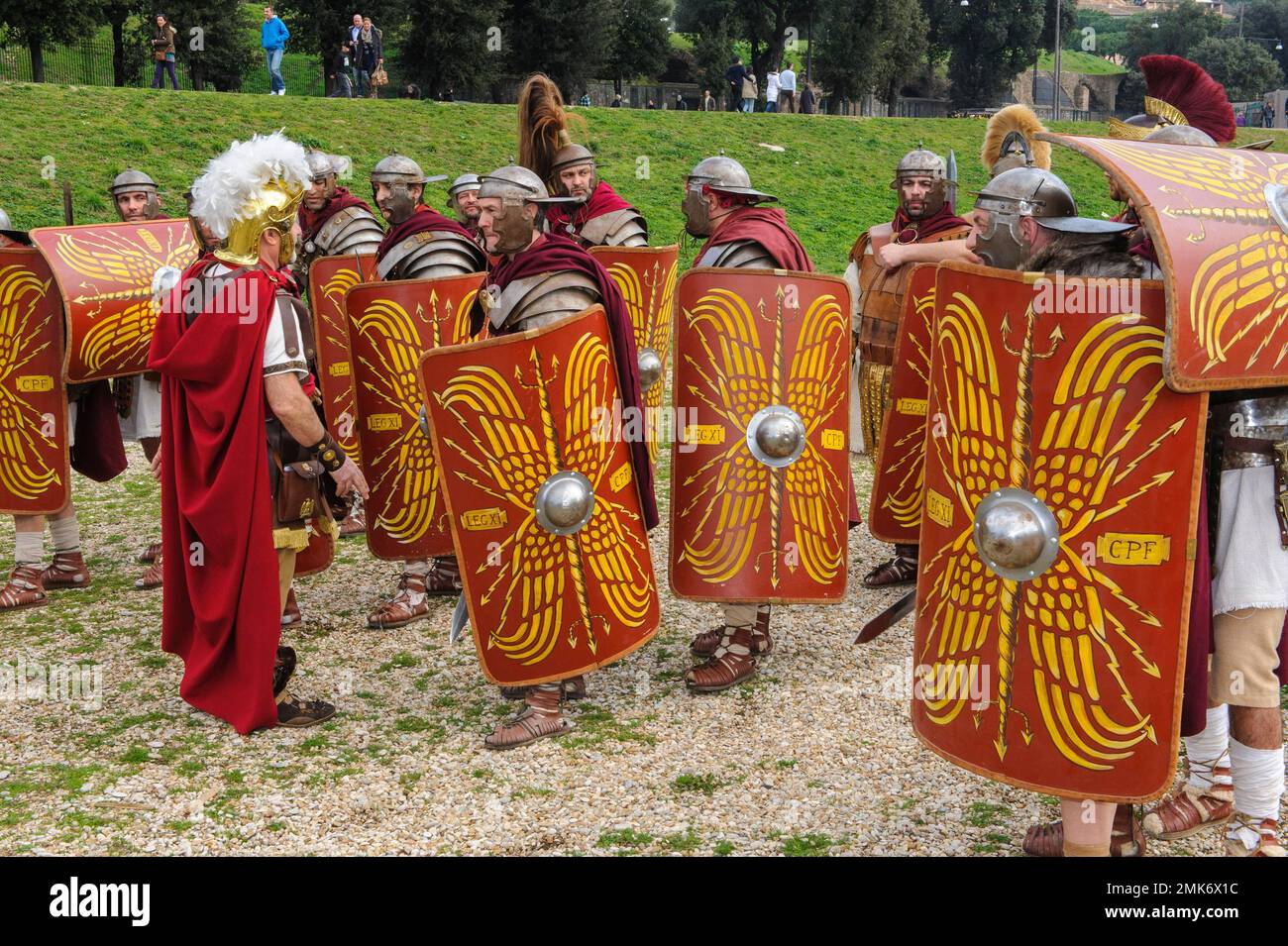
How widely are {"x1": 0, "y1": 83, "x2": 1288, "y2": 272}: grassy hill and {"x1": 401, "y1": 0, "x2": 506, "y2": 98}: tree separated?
18.8 ft

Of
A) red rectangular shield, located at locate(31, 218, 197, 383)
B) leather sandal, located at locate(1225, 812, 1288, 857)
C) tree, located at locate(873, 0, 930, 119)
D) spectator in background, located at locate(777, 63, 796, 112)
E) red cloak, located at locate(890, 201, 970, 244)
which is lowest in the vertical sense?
leather sandal, located at locate(1225, 812, 1288, 857)

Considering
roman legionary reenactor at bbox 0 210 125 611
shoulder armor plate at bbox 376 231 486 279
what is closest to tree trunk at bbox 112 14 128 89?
roman legionary reenactor at bbox 0 210 125 611

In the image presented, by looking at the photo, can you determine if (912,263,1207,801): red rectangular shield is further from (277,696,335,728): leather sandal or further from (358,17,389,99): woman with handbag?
(358,17,389,99): woman with handbag

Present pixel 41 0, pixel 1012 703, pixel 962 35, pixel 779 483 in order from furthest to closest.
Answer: pixel 962 35, pixel 41 0, pixel 779 483, pixel 1012 703

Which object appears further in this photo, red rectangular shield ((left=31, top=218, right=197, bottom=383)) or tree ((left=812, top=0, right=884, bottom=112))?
tree ((left=812, top=0, right=884, bottom=112))

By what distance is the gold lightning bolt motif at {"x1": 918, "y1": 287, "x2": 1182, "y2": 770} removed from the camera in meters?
2.73

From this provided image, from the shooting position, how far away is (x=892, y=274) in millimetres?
5820

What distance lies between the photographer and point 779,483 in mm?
4621

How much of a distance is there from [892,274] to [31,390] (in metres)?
4.07

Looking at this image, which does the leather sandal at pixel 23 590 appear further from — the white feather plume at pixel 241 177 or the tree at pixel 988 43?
the tree at pixel 988 43

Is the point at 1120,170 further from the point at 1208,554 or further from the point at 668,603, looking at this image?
the point at 668,603

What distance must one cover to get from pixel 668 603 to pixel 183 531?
2429 millimetres

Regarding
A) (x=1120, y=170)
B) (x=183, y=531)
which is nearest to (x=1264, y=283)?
(x=1120, y=170)

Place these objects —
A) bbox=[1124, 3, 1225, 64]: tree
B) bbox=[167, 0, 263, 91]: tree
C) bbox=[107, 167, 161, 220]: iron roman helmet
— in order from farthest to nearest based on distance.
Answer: bbox=[1124, 3, 1225, 64]: tree → bbox=[167, 0, 263, 91]: tree → bbox=[107, 167, 161, 220]: iron roman helmet
